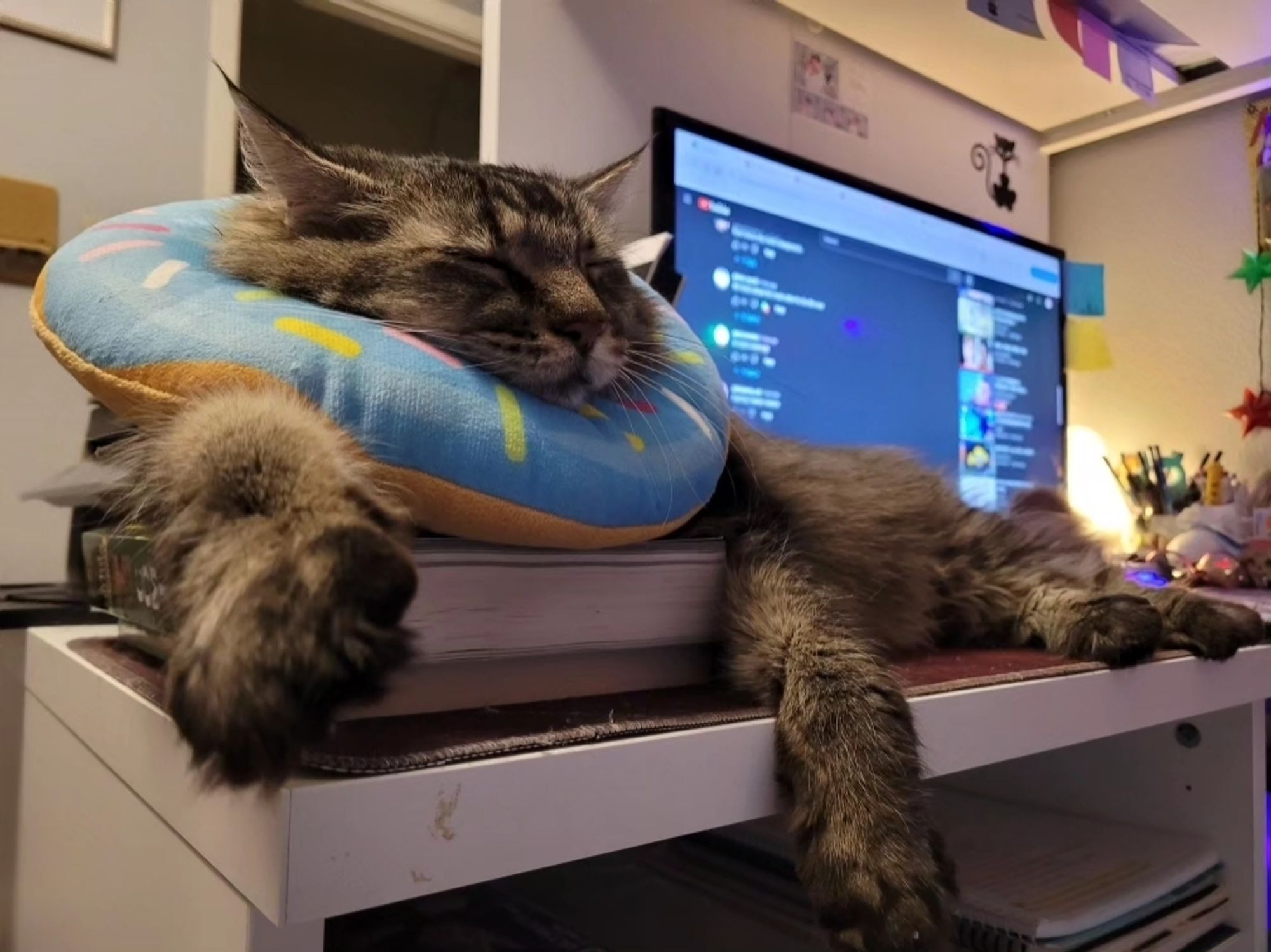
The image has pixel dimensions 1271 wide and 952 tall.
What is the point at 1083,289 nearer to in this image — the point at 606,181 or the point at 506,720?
the point at 606,181

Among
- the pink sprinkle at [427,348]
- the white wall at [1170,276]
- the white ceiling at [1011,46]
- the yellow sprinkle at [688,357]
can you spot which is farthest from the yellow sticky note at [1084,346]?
the pink sprinkle at [427,348]

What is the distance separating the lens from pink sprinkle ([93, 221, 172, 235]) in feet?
1.92

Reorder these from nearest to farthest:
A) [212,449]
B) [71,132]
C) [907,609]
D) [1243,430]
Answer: [212,449]
[907,609]
[71,132]
[1243,430]

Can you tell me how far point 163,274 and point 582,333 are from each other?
0.89ft

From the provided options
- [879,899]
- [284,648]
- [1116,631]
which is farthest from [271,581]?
[1116,631]

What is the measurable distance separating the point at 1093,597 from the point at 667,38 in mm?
1168

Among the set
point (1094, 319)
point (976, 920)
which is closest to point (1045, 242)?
point (1094, 319)

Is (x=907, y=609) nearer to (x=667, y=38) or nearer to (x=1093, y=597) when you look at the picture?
(x=1093, y=597)

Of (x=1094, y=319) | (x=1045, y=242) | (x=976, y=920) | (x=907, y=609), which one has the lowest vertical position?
(x=976, y=920)

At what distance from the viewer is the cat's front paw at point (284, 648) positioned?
317 millimetres

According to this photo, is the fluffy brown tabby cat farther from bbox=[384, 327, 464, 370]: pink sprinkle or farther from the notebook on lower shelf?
the notebook on lower shelf

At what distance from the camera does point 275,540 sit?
0.37 meters

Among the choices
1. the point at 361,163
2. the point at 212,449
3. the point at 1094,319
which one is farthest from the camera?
the point at 1094,319

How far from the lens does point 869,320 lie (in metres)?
1.67
